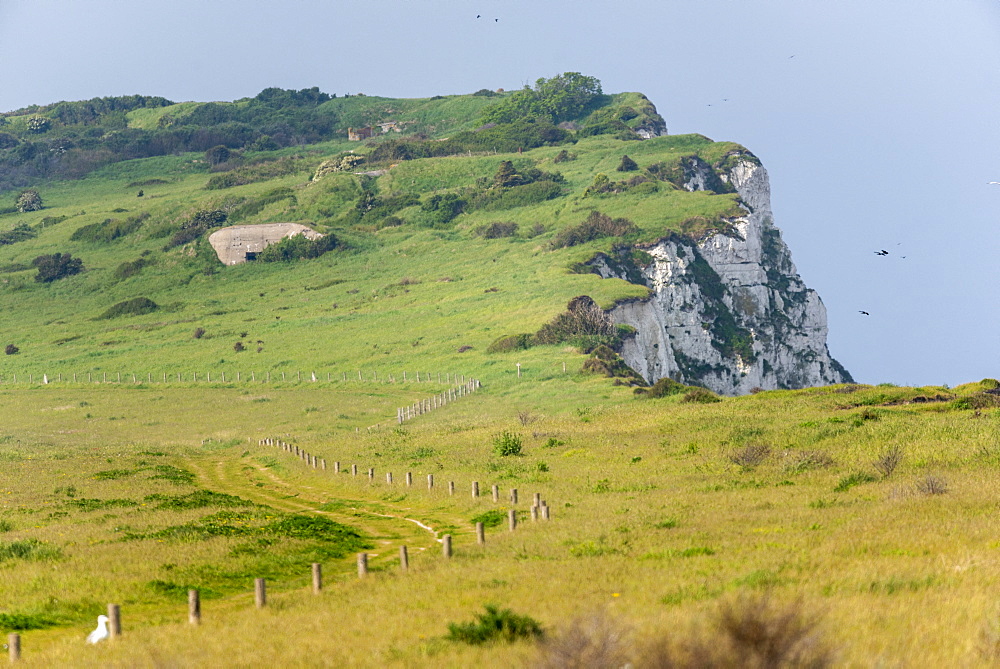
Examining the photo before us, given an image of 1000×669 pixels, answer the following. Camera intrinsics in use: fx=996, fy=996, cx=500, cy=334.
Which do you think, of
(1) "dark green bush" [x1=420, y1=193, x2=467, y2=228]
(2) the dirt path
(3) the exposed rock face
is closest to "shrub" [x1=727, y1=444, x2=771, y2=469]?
(2) the dirt path

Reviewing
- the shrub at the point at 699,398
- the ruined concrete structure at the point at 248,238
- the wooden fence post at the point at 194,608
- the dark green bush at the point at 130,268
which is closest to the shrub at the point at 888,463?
the wooden fence post at the point at 194,608

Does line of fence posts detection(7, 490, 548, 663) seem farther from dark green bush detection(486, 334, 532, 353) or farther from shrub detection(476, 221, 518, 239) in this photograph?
shrub detection(476, 221, 518, 239)

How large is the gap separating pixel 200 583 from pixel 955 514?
1692 cm

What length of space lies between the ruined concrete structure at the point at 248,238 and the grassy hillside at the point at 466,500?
108ft

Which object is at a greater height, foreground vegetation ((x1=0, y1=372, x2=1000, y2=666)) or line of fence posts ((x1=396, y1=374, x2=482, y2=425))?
foreground vegetation ((x1=0, y1=372, x2=1000, y2=666))

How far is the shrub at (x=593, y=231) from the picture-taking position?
138500 millimetres

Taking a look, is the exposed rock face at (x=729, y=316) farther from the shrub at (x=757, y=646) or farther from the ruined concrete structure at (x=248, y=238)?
the shrub at (x=757, y=646)

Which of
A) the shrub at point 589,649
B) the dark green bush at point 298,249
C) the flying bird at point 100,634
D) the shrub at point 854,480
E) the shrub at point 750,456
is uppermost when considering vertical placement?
the dark green bush at point 298,249

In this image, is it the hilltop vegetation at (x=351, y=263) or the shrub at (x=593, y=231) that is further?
the shrub at (x=593, y=231)

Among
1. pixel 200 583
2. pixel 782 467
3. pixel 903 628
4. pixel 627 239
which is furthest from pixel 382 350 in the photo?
pixel 903 628

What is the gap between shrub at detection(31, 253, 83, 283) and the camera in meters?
151

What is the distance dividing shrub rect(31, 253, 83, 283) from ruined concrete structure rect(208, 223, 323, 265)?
2050 centimetres

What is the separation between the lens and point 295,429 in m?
68.6

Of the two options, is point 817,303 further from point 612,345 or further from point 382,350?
point 382,350
